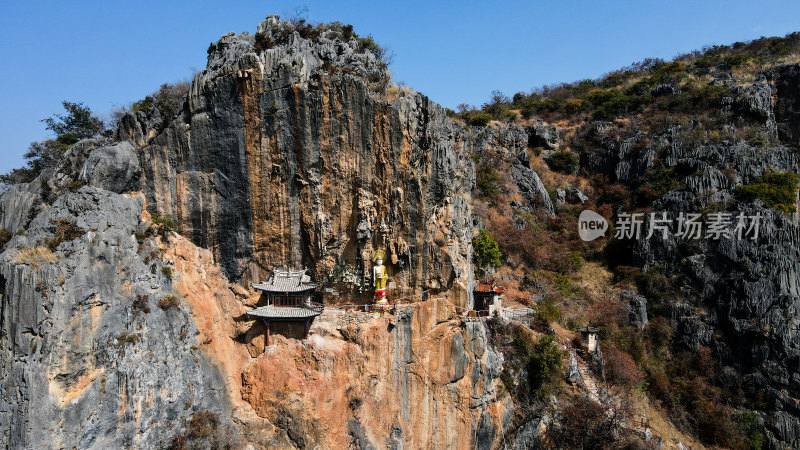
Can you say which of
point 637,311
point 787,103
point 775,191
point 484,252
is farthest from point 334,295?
point 787,103

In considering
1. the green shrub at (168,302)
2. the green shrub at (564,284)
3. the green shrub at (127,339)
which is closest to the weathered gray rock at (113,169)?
the green shrub at (168,302)

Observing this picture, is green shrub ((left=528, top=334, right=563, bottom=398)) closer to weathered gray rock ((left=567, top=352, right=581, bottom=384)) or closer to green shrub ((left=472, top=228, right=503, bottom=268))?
weathered gray rock ((left=567, top=352, right=581, bottom=384))

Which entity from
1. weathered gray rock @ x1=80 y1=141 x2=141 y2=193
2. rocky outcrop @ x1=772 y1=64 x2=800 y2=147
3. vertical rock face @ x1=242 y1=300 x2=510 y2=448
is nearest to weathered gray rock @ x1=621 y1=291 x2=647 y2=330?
vertical rock face @ x1=242 y1=300 x2=510 y2=448

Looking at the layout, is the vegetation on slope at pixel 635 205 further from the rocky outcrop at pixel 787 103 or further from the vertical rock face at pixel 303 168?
the vertical rock face at pixel 303 168

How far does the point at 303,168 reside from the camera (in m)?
19.3

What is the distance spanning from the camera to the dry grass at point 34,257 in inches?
574

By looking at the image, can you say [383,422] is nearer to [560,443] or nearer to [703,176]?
[560,443]

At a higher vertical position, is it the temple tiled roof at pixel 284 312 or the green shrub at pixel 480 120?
the green shrub at pixel 480 120

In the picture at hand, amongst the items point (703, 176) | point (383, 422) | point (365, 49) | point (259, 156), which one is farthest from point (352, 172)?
point (703, 176)

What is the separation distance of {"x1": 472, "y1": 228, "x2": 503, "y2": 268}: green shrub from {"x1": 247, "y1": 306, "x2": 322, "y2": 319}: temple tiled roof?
12.3 metres

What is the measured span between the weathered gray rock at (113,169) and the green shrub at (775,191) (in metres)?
33.1

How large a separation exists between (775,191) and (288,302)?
1140 inches

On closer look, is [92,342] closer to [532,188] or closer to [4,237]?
[4,237]

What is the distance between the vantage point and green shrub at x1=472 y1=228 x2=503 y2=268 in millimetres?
28172
